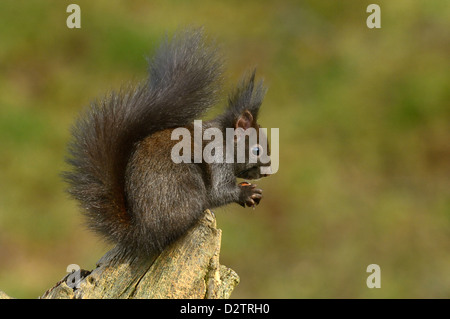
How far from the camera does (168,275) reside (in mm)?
2199

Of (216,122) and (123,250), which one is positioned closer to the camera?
(123,250)

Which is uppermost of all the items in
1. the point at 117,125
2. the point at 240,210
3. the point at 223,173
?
the point at 117,125

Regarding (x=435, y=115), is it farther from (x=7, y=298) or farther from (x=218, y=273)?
(x=7, y=298)

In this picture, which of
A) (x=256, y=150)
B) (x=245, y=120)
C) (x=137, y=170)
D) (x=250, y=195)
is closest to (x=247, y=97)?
(x=245, y=120)

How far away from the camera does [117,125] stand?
229 cm

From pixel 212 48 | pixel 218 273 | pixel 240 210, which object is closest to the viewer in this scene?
pixel 218 273

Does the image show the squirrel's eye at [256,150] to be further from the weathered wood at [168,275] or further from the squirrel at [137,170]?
the weathered wood at [168,275]

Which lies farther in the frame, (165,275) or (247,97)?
(247,97)

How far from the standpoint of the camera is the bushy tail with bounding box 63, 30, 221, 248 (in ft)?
7.46

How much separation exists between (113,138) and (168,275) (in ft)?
1.60

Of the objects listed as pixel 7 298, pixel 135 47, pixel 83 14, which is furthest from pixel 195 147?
pixel 83 14

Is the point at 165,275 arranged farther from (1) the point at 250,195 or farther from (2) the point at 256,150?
(2) the point at 256,150

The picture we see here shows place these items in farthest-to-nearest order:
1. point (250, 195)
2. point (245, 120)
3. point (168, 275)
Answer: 1. point (245, 120)
2. point (250, 195)
3. point (168, 275)

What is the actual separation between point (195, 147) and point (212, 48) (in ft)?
1.27
